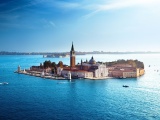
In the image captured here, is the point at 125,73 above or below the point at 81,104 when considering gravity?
above

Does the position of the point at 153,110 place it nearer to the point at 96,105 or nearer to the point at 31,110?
the point at 96,105

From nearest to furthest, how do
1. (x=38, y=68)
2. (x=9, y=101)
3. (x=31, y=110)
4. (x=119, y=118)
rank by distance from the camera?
(x=119, y=118) → (x=31, y=110) → (x=9, y=101) → (x=38, y=68)

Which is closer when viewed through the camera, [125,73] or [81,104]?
[81,104]

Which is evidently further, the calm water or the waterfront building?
the waterfront building

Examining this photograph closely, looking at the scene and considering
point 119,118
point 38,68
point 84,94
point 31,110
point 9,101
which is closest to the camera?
point 119,118

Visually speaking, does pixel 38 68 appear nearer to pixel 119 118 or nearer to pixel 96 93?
pixel 96 93

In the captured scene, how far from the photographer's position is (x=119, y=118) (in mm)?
9875

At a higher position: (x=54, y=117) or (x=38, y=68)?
(x=38, y=68)

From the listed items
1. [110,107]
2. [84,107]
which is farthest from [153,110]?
[84,107]

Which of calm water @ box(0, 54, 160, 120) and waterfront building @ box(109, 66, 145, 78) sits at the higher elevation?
waterfront building @ box(109, 66, 145, 78)

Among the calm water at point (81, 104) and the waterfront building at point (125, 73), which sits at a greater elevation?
the waterfront building at point (125, 73)

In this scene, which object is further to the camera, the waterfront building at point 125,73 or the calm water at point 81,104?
the waterfront building at point 125,73

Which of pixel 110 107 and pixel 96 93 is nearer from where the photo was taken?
pixel 110 107

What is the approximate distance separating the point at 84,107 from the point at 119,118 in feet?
6.80
